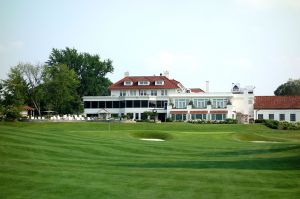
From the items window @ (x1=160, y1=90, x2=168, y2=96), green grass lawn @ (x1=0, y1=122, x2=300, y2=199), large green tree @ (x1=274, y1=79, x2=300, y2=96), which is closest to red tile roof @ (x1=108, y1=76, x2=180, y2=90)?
window @ (x1=160, y1=90, x2=168, y2=96)

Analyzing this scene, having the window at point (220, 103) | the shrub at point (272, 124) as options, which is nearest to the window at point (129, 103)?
the window at point (220, 103)

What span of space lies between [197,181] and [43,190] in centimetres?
588

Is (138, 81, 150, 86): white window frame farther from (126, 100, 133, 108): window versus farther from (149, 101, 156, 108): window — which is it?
(149, 101, 156, 108): window

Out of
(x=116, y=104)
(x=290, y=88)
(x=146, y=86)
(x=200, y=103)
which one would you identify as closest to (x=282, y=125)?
(x=200, y=103)

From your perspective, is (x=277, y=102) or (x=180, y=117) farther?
(x=277, y=102)

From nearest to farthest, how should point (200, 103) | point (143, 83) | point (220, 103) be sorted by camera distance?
point (220, 103) → point (200, 103) → point (143, 83)

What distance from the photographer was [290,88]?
121 meters

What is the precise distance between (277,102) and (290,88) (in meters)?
36.5

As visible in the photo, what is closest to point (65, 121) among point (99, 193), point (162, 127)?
point (162, 127)

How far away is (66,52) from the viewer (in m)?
121

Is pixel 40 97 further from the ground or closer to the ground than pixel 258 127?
further from the ground

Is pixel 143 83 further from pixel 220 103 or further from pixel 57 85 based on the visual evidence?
pixel 220 103

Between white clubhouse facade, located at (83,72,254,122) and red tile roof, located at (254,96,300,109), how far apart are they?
184 cm

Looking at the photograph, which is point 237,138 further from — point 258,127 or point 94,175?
point 94,175
